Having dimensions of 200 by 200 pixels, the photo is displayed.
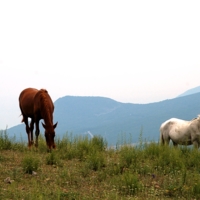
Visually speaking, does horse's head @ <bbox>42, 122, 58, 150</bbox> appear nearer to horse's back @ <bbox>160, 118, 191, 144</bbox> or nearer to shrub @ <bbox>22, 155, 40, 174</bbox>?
shrub @ <bbox>22, 155, 40, 174</bbox>

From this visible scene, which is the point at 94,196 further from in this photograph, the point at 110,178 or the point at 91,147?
the point at 91,147

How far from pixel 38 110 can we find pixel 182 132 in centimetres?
480

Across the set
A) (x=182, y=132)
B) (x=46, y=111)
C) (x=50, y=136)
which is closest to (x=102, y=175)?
(x=50, y=136)

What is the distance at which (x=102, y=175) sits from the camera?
23.2 feet

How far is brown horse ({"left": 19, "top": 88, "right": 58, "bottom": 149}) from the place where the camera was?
32.1 feet

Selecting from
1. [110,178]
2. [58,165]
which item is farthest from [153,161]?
[58,165]

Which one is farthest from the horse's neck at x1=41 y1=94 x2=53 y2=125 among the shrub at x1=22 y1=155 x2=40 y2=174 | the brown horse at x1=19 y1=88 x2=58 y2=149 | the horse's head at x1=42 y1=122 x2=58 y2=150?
the shrub at x1=22 y1=155 x2=40 y2=174

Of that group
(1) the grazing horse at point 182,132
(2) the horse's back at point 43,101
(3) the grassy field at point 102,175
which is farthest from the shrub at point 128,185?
(1) the grazing horse at point 182,132

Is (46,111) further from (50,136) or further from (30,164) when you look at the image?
(30,164)

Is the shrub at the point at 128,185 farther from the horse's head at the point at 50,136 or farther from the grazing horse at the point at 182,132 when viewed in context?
the grazing horse at the point at 182,132

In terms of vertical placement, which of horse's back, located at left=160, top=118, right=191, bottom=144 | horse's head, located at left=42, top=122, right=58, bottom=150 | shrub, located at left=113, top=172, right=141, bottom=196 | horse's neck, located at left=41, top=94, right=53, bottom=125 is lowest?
shrub, located at left=113, top=172, right=141, bottom=196

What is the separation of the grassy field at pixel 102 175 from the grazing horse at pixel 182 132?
5.85 feet

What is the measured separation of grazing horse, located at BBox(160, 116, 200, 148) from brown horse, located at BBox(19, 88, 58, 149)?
3.76 meters

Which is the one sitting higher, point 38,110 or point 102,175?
point 38,110
